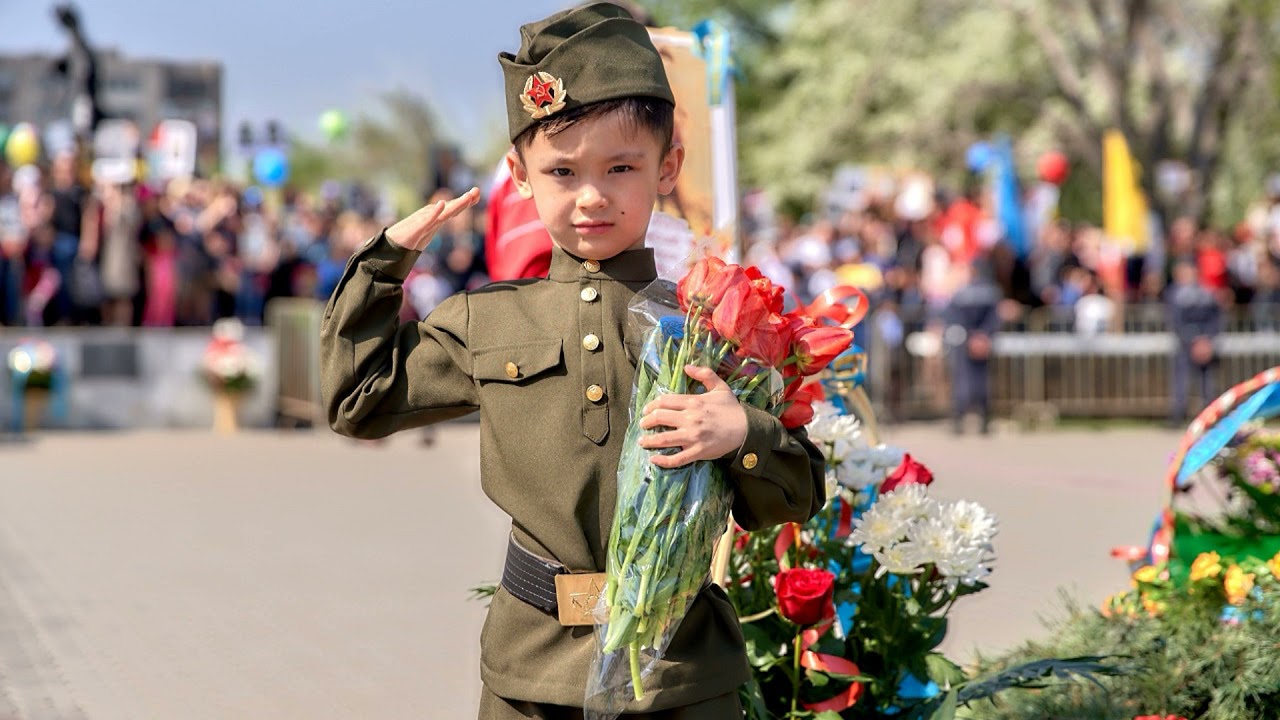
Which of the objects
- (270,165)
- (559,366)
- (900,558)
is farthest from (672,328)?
(270,165)

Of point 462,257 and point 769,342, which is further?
point 462,257

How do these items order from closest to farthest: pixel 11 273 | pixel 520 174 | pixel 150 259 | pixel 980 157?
1. pixel 520 174
2. pixel 11 273
3. pixel 150 259
4. pixel 980 157

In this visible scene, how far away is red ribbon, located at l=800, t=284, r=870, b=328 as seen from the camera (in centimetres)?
395

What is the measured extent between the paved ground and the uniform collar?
2.49 m

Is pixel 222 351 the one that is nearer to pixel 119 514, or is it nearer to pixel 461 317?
pixel 119 514

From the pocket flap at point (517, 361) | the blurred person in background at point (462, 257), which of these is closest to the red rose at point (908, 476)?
the pocket flap at point (517, 361)

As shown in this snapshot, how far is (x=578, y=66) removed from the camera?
2.74 meters

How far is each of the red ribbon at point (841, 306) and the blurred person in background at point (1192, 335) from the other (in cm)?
1382

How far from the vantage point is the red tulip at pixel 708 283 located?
2.64m

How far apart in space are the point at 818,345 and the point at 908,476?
1.18 meters

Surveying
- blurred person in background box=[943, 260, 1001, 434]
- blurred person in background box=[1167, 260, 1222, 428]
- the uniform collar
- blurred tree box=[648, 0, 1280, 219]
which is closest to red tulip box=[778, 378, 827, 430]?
the uniform collar

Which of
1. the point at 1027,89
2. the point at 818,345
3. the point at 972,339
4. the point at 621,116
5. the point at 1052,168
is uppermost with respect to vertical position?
the point at 1027,89

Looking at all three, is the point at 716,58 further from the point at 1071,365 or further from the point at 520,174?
the point at 1071,365

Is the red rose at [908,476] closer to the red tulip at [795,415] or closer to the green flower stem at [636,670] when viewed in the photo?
the red tulip at [795,415]
